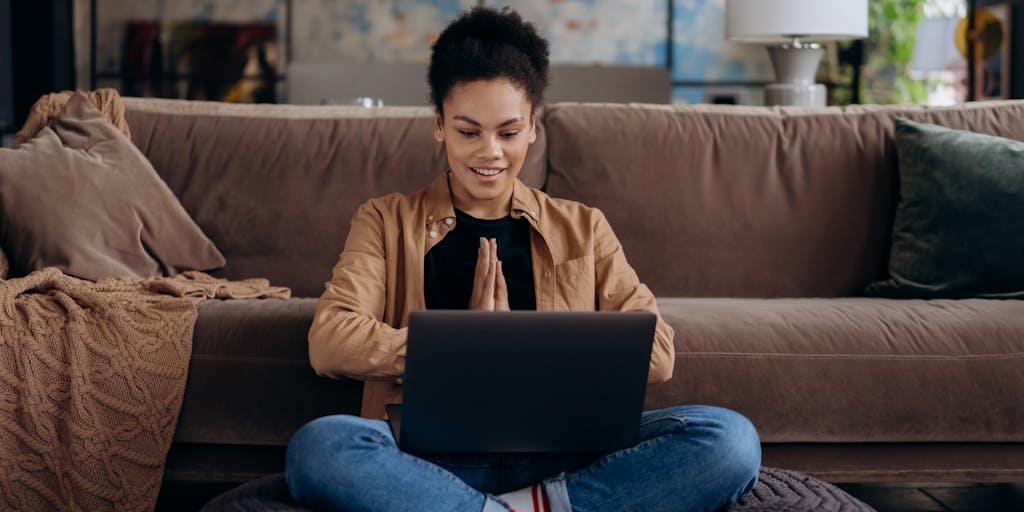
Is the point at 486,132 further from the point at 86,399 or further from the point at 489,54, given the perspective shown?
the point at 86,399

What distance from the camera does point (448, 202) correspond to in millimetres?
1738

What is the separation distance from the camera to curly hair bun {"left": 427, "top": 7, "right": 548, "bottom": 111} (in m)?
1.65

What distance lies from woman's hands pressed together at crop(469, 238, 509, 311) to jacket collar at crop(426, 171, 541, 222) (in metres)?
0.13

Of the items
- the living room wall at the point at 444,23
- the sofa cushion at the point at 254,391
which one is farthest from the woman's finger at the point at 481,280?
the living room wall at the point at 444,23

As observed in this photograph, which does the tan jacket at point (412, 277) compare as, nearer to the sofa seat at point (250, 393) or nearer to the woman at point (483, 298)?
the woman at point (483, 298)

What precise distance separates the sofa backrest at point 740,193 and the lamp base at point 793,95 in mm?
670

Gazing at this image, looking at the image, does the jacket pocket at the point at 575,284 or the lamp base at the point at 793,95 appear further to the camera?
the lamp base at the point at 793,95

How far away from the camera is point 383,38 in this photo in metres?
5.85

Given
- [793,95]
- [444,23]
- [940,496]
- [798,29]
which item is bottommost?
[940,496]

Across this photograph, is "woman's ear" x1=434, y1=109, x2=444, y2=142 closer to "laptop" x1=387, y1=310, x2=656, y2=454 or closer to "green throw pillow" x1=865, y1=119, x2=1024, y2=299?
"laptop" x1=387, y1=310, x2=656, y2=454

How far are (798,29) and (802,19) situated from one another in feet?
0.11

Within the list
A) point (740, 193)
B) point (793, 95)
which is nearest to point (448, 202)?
point (740, 193)

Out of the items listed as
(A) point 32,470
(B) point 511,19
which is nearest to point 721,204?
(B) point 511,19

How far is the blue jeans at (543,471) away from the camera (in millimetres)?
1379
